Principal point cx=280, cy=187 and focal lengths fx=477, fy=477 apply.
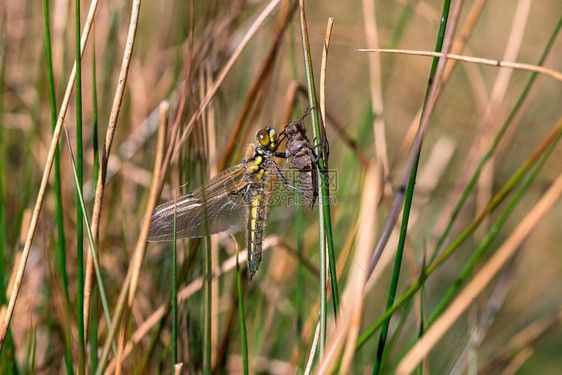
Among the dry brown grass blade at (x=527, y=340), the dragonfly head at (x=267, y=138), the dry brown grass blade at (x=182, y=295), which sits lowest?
the dry brown grass blade at (x=527, y=340)


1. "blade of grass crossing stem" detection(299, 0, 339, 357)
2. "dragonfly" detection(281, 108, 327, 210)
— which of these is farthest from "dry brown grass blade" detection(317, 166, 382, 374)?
"dragonfly" detection(281, 108, 327, 210)

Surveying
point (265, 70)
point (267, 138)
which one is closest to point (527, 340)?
point (267, 138)

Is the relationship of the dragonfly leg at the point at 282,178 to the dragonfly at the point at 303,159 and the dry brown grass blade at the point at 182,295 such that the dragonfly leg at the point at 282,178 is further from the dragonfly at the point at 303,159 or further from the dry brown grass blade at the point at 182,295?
the dry brown grass blade at the point at 182,295

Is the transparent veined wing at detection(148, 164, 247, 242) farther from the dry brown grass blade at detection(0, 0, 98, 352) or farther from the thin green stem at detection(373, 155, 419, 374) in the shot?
the thin green stem at detection(373, 155, 419, 374)

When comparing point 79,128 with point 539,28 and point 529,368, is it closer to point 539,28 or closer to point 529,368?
point 529,368

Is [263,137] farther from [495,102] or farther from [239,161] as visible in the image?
[495,102]

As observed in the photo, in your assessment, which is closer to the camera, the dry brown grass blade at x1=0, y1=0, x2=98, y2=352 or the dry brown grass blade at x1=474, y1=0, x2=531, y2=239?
the dry brown grass blade at x1=0, y1=0, x2=98, y2=352

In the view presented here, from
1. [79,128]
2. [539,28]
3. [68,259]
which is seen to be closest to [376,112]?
[79,128]

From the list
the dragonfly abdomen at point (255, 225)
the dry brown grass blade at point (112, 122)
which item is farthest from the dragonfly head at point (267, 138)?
the dry brown grass blade at point (112, 122)
